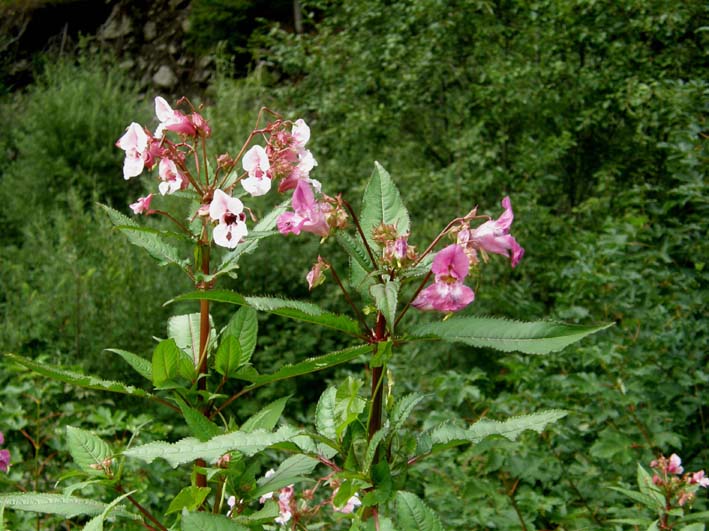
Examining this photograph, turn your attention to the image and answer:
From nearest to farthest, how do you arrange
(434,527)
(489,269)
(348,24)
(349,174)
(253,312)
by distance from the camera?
(434,527), (253,312), (489,269), (349,174), (348,24)

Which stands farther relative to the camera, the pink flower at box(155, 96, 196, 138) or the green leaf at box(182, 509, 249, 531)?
the pink flower at box(155, 96, 196, 138)

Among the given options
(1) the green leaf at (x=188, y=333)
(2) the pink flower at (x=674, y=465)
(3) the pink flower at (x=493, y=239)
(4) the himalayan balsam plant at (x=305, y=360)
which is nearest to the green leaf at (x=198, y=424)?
(4) the himalayan balsam plant at (x=305, y=360)

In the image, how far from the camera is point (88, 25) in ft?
28.9

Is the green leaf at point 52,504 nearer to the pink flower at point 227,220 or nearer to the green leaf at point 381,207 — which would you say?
the pink flower at point 227,220

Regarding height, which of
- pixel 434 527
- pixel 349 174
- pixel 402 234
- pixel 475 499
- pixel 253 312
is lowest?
pixel 349 174

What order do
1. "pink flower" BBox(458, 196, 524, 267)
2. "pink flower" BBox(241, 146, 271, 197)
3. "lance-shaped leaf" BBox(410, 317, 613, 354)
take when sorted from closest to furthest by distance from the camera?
1. "lance-shaped leaf" BBox(410, 317, 613, 354)
2. "pink flower" BBox(458, 196, 524, 267)
3. "pink flower" BBox(241, 146, 271, 197)

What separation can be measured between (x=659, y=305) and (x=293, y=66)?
12.5 ft

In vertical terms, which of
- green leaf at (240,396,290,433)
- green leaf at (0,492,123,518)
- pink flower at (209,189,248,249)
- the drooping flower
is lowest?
green leaf at (0,492,123,518)

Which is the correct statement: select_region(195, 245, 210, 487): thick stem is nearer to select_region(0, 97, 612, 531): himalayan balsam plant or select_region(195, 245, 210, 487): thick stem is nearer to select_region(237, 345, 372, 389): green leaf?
select_region(0, 97, 612, 531): himalayan balsam plant

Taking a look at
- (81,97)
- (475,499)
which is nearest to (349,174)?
(81,97)

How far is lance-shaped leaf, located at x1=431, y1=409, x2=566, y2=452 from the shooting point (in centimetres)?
83

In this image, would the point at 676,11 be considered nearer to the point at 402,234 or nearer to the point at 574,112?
the point at 574,112

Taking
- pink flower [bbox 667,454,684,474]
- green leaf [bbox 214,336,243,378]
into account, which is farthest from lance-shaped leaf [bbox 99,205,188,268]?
pink flower [bbox 667,454,684,474]

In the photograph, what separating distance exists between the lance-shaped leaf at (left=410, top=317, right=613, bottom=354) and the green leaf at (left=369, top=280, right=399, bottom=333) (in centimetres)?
4
